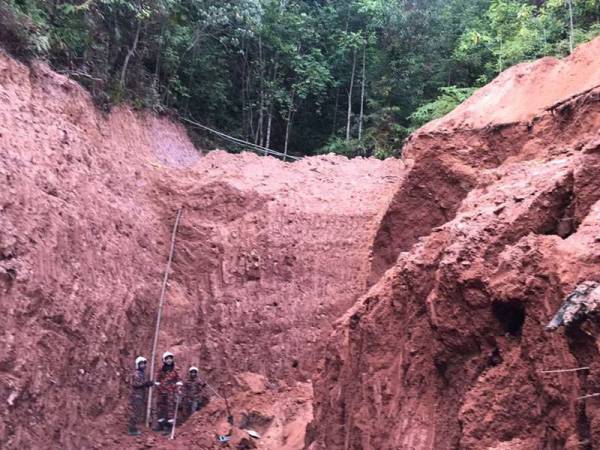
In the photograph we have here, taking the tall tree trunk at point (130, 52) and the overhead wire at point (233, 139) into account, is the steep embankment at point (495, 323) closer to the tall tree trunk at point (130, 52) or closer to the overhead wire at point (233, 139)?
the tall tree trunk at point (130, 52)

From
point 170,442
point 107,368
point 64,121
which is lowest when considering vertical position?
point 170,442

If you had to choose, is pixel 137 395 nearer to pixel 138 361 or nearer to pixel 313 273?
pixel 138 361

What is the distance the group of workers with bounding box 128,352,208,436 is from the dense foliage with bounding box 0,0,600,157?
611 cm

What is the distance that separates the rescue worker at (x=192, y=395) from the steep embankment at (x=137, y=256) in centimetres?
53

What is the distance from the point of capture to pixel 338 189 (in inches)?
608

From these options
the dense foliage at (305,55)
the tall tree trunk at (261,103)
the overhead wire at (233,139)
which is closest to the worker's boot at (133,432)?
the dense foliage at (305,55)

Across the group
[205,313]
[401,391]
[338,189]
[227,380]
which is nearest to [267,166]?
[338,189]

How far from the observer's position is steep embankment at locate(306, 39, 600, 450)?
4.10m

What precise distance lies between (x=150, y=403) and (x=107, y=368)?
40.8 inches

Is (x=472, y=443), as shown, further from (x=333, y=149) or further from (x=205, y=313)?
(x=333, y=149)

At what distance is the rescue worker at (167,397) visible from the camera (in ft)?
37.2

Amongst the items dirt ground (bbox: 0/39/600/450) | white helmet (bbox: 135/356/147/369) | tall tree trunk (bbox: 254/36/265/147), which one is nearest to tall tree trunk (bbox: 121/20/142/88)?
dirt ground (bbox: 0/39/600/450)

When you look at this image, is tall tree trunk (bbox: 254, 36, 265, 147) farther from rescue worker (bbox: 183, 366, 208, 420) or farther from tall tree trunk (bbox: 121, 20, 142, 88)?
rescue worker (bbox: 183, 366, 208, 420)

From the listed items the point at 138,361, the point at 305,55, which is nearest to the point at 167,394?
the point at 138,361
